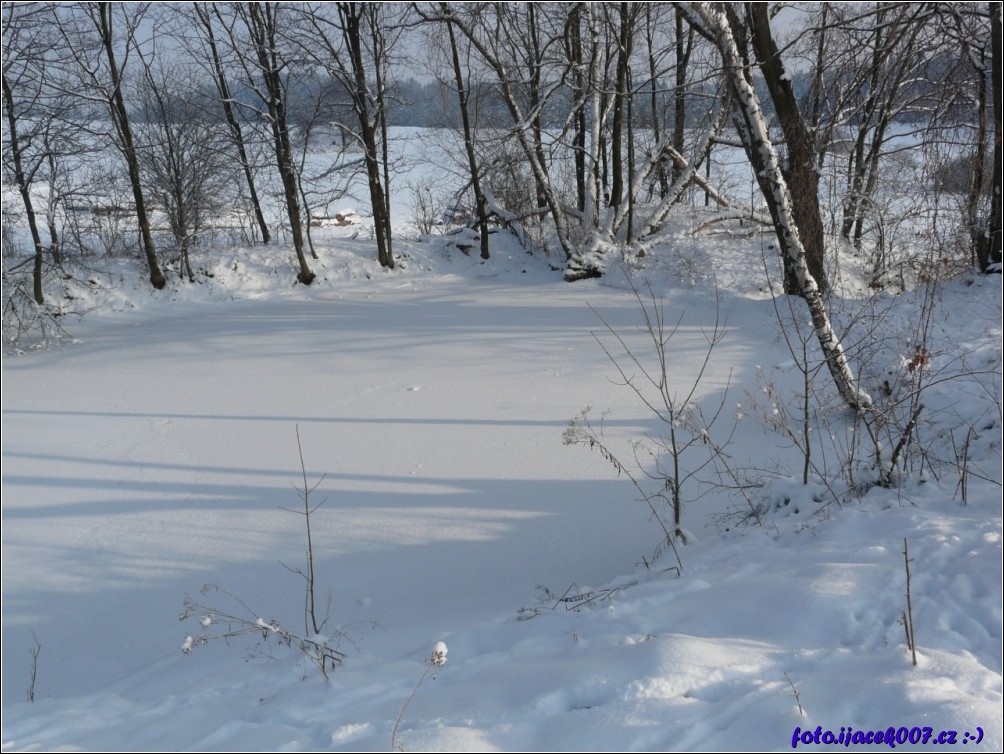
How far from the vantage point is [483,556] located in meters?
4.62

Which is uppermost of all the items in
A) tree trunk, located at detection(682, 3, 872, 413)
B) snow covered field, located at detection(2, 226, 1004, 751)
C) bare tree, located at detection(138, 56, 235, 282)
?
bare tree, located at detection(138, 56, 235, 282)

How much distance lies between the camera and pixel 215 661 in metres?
3.78

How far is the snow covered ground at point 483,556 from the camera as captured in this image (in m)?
2.35

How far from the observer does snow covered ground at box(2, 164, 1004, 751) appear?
2.35 meters

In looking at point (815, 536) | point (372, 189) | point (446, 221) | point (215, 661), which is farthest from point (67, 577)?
point (446, 221)

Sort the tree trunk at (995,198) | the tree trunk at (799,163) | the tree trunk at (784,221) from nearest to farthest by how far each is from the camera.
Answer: the tree trunk at (784,221), the tree trunk at (995,198), the tree trunk at (799,163)

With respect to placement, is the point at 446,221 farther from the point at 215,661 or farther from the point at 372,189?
the point at 215,661

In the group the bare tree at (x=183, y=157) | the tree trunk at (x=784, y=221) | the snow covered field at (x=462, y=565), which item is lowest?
the snow covered field at (x=462, y=565)

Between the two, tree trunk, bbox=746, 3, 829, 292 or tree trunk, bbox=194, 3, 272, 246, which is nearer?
tree trunk, bbox=746, 3, 829, 292

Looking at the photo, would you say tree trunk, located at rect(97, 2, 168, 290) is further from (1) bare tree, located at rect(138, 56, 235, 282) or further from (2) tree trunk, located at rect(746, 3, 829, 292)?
(2) tree trunk, located at rect(746, 3, 829, 292)

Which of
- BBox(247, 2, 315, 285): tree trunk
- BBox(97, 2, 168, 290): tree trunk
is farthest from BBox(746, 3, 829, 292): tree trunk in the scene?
BBox(97, 2, 168, 290): tree trunk

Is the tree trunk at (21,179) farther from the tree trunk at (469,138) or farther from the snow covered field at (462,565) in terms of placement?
the tree trunk at (469,138)

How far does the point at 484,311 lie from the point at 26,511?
25.7 ft

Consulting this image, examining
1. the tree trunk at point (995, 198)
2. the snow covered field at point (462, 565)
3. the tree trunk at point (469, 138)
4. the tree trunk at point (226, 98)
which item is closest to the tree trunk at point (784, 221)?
the snow covered field at point (462, 565)
